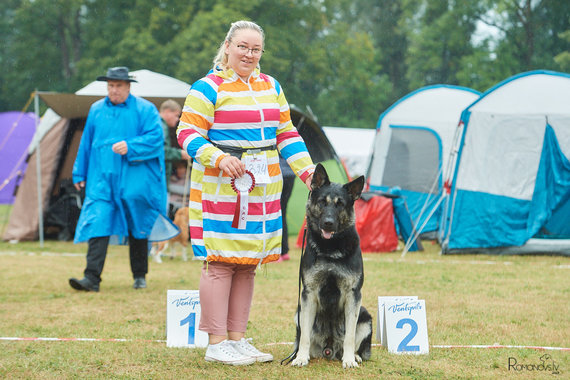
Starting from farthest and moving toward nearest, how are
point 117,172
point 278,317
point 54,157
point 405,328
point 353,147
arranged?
point 353,147 → point 54,157 → point 117,172 → point 278,317 → point 405,328

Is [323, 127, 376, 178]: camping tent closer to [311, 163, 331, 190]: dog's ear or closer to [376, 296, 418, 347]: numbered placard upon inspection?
[376, 296, 418, 347]: numbered placard

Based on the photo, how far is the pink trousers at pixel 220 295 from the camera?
12.0 ft

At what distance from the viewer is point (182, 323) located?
13.9 feet

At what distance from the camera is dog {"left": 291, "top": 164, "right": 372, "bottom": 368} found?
3.60 metres

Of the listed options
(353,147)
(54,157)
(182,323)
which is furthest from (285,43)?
(182,323)

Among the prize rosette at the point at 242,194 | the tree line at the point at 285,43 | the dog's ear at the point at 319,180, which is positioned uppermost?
the tree line at the point at 285,43

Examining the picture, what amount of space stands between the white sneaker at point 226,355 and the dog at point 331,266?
0.25 metres

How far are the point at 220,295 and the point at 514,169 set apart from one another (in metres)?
6.71

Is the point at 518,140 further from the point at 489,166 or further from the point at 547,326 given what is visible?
the point at 547,326

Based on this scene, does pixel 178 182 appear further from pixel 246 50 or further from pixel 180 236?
pixel 246 50

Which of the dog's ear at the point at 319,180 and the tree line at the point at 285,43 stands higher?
the tree line at the point at 285,43

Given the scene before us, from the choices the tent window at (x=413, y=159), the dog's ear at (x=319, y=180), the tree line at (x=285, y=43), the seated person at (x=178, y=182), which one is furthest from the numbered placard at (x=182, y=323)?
the tree line at (x=285, y=43)

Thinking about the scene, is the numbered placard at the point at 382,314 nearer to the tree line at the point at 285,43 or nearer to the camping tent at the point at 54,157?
the camping tent at the point at 54,157

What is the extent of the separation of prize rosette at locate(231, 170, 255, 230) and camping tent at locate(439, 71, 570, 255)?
252 inches
